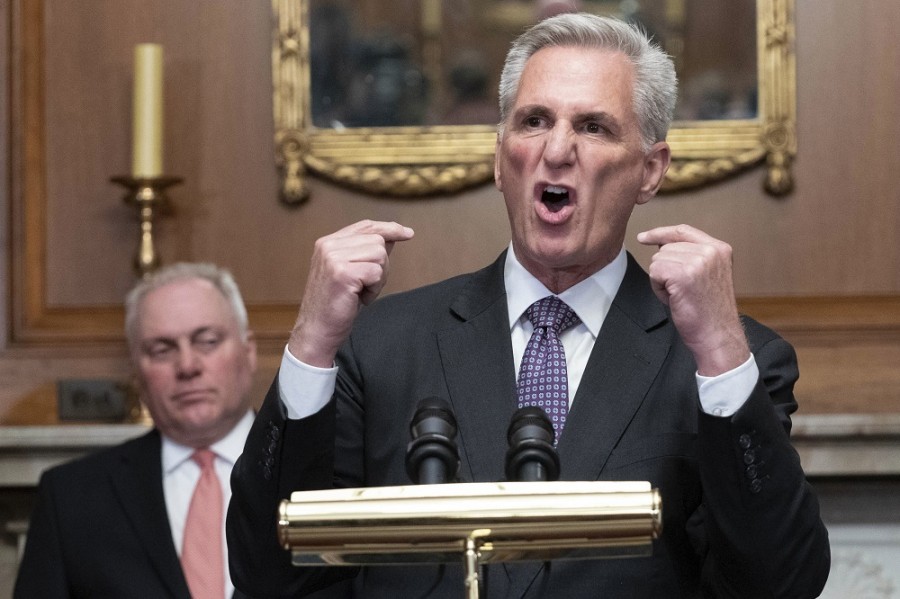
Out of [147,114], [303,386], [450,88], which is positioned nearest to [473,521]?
[303,386]

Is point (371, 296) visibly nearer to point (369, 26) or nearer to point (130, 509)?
point (130, 509)

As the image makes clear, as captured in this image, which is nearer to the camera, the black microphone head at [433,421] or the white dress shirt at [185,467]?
the black microphone head at [433,421]

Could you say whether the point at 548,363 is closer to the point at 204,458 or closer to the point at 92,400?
the point at 204,458

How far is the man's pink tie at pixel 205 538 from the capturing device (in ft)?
11.2

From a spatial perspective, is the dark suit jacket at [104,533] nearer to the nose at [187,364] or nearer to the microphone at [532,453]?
the nose at [187,364]

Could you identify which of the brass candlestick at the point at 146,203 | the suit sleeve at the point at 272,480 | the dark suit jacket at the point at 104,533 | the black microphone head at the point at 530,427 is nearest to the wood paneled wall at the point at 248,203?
the brass candlestick at the point at 146,203

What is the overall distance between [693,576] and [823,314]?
7.11ft

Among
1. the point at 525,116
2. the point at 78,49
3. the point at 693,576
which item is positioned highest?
the point at 78,49


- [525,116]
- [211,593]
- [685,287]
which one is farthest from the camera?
[211,593]

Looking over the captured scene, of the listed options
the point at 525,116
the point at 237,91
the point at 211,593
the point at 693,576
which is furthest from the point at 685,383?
the point at 237,91

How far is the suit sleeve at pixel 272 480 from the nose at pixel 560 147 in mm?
511

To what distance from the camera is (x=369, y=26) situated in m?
4.07

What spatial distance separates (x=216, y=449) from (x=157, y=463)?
0.16 m

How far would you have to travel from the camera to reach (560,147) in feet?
6.94
